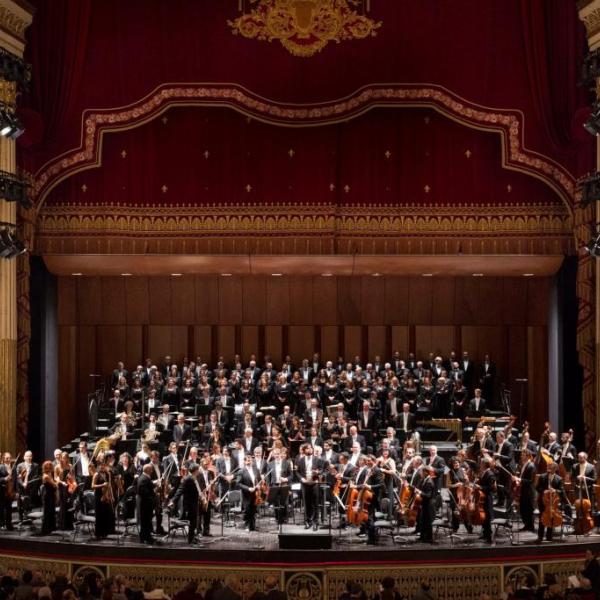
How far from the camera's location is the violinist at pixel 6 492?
11461 mm

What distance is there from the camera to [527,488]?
36.6 ft

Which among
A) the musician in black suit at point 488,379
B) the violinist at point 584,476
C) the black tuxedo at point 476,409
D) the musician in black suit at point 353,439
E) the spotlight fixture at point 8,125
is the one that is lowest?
the violinist at point 584,476

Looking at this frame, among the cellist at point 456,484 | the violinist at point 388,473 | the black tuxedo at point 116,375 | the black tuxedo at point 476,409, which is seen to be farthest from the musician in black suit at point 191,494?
the black tuxedo at point 476,409

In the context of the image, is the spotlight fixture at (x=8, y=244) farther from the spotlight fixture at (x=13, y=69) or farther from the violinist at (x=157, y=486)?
the violinist at (x=157, y=486)

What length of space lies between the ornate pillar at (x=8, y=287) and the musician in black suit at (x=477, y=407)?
19.5ft

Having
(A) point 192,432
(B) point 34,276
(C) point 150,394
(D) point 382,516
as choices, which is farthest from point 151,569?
(B) point 34,276

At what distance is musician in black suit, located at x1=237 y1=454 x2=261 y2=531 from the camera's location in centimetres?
1123

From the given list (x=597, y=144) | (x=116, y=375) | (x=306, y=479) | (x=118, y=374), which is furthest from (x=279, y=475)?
(x=597, y=144)

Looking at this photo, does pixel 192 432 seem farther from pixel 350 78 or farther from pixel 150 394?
pixel 350 78

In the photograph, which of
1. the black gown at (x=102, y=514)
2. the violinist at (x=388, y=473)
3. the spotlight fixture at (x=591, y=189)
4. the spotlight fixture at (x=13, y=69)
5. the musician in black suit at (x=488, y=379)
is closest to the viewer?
the black gown at (x=102, y=514)

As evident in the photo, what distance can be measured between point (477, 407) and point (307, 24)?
19.0 feet

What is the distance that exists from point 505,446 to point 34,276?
7.60 metres

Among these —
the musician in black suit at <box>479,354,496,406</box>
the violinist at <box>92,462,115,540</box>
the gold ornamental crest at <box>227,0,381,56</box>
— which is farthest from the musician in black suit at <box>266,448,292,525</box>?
the gold ornamental crest at <box>227,0,381,56</box>

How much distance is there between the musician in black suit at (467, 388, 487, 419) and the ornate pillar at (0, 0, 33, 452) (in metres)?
5.93
